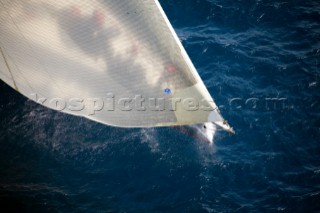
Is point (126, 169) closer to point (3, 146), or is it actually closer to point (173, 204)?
point (173, 204)

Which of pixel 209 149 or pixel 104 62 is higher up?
pixel 104 62

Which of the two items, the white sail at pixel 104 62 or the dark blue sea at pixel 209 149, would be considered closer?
the white sail at pixel 104 62

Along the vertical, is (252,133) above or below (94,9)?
below

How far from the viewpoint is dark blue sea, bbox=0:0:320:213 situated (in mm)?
9453

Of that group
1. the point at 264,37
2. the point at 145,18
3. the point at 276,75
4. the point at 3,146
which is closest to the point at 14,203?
the point at 3,146

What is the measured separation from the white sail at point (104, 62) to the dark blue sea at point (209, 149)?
9.55ft

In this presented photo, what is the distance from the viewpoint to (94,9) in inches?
320

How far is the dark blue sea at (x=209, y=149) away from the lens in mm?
9453

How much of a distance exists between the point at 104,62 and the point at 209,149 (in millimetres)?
5233

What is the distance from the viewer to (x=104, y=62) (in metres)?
8.25

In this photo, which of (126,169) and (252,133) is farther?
(252,133)

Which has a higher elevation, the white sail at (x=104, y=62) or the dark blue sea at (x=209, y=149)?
the white sail at (x=104, y=62)

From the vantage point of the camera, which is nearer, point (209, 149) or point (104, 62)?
point (104, 62)

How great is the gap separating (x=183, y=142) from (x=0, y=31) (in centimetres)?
757
